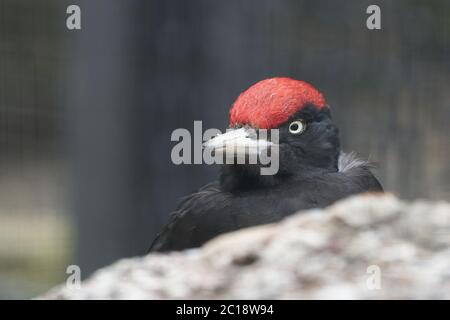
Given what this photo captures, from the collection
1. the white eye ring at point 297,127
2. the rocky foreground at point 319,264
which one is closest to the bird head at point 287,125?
the white eye ring at point 297,127

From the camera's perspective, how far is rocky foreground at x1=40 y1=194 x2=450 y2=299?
5.10 feet

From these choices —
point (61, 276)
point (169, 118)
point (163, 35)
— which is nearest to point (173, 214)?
point (169, 118)

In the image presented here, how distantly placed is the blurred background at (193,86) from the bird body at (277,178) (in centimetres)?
7

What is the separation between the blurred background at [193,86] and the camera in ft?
6.95

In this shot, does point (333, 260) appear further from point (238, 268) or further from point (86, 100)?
point (86, 100)

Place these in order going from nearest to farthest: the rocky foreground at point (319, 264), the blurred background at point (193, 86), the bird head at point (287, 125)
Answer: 1. the rocky foreground at point (319, 264)
2. the blurred background at point (193, 86)
3. the bird head at point (287, 125)

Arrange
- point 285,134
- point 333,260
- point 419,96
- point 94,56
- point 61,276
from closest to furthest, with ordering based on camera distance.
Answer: point 333,260 < point 419,96 < point 285,134 < point 94,56 < point 61,276

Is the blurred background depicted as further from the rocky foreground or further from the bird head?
the rocky foreground

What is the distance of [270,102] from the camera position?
2.46 m

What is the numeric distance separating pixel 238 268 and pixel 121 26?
1.19 meters

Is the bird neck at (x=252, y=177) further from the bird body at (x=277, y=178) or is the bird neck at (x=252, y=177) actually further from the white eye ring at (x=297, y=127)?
the white eye ring at (x=297, y=127)

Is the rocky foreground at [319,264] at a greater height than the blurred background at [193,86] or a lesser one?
lesser

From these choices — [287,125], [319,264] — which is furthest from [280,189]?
[319,264]

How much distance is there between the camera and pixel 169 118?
2.61 metres
